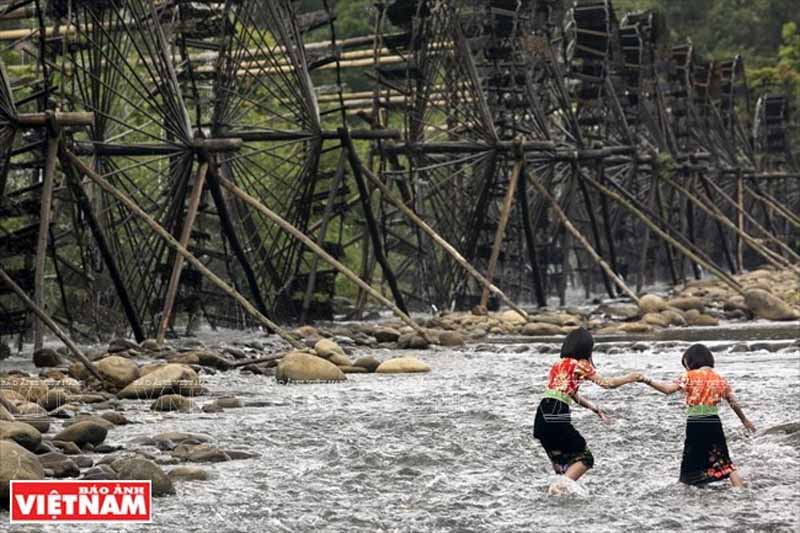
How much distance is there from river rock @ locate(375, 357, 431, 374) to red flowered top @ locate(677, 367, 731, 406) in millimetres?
9391

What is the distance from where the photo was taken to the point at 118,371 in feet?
61.0

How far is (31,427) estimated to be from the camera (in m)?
13.4

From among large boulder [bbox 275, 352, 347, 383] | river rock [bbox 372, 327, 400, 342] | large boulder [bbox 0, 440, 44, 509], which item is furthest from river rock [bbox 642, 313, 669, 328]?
large boulder [bbox 0, 440, 44, 509]

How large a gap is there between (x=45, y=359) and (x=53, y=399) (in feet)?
16.1

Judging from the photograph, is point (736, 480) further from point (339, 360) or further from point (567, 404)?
point (339, 360)

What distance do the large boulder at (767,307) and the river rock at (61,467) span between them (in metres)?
21.4

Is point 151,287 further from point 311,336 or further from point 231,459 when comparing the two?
point 231,459

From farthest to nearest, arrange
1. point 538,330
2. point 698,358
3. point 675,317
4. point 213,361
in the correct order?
1. point 675,317
2. point 538,330
3. point 213,361
4. point 698,358

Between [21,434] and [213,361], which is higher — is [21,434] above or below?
above

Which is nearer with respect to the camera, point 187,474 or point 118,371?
point 187,474

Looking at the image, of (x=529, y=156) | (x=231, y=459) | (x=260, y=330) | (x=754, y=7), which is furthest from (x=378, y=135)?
(x=754, y=7)

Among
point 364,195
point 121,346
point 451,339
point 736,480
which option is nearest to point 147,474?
point 736,480

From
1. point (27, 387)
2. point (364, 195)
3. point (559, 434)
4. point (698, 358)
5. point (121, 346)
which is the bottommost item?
point (121, 346)

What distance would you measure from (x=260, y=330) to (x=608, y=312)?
7.01 meters
